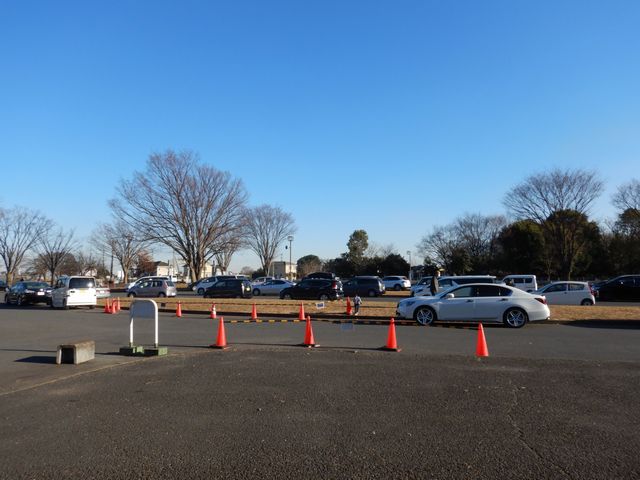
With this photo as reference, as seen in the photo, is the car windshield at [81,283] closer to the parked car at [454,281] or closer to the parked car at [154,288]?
the parked car at [154,288]

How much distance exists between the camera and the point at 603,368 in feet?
30.5

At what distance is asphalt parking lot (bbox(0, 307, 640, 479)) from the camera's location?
186 inches

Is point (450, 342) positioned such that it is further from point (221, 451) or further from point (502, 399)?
point (221, 451)

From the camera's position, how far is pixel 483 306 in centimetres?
1723

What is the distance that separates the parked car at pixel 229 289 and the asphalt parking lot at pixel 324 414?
26.4 metres

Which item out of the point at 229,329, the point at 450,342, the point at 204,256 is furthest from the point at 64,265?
the point at 450,342

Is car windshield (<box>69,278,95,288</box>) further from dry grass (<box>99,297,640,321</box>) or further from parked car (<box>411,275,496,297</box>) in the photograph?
parked car (<box>411,275,496,297</box>)

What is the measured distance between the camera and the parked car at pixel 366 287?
40.9 meters

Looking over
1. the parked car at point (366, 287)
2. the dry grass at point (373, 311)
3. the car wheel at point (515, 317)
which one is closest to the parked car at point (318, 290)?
the parked car at point (366, 287)

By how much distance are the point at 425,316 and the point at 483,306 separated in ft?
6.26

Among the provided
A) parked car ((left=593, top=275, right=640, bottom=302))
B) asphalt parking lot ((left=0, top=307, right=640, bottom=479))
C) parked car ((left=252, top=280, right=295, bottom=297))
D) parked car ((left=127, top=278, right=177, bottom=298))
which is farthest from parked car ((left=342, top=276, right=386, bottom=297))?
asphalt parking lot ((left=0, top=307, right=640, bottom=479))

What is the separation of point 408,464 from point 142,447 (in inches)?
102

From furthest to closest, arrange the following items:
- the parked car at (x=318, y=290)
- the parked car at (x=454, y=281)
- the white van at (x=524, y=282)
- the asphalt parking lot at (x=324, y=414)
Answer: the parked car at (x=318, y=290) → the white van at (x=524, y=282) → the parked car at (x=454, y=281) → the asphalt parking lot at (x=324, y=414)

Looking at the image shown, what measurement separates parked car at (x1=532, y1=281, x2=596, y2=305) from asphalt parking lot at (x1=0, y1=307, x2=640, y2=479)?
53.0 ft
